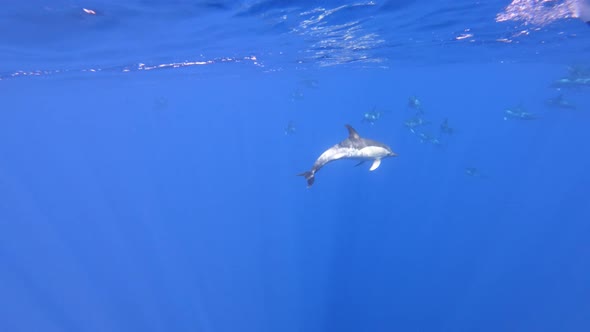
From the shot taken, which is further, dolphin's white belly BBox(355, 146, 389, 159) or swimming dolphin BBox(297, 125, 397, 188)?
dolphin's white belly BBox(355, 146, 389, 159)

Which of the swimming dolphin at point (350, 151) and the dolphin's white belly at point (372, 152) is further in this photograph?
the dolphin's white belly at point (372, 152)

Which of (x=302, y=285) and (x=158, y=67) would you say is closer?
(x=302, y=285)

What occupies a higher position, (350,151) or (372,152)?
(350,151)

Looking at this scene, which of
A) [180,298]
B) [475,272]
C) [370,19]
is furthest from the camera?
[475,272]

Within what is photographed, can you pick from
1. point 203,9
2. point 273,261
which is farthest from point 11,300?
point 203,9

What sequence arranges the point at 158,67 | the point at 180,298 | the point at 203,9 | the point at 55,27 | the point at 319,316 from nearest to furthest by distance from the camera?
the point at 203,9 < the point at 55,27 < the point at 319,316 < the point at 180,298 < the point at 158,67

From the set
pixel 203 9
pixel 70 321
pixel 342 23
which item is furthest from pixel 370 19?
pixel 70 321

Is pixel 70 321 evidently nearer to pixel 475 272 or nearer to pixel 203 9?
pixel 203 9

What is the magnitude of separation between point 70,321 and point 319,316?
1002 centimetres

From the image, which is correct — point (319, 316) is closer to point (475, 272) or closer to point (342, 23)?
point (475, 272)

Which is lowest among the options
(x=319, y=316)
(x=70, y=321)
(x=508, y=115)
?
(x=319, y=316)

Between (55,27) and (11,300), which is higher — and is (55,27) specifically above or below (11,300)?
above

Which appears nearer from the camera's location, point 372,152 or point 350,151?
point 350,151

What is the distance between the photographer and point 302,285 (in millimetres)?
18859
